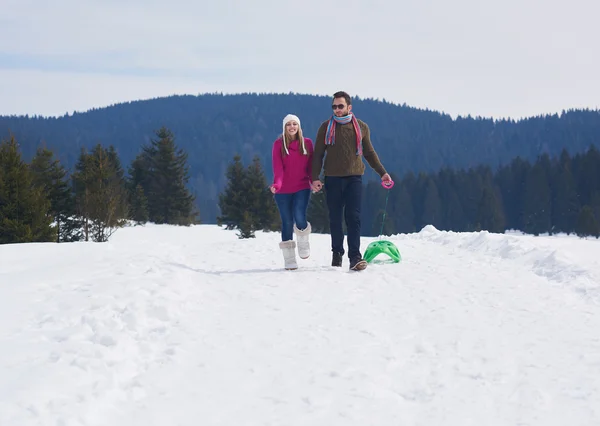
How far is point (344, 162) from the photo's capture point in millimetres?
7797

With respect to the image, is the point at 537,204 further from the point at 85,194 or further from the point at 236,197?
the point at 85,194

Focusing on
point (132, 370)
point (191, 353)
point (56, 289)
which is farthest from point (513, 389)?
point (56, 289)

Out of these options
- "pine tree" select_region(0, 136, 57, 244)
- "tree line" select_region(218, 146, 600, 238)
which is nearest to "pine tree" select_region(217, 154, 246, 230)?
"tree line" select_region(218, 146, 600, 238)

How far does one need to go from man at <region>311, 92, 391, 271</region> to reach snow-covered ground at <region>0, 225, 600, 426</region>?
2.37 feet

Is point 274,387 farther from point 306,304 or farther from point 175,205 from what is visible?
point 175,205

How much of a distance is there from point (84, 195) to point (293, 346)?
102 feet

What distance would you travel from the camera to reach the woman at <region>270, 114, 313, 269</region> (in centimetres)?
775

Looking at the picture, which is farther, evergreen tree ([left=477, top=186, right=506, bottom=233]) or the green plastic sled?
evergreen tree ([left=477, top=186, right=506, bottom=233])

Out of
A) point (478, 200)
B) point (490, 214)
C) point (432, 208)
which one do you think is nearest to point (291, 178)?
point (490, 214)

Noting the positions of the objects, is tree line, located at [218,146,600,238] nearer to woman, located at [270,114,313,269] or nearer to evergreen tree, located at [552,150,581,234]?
evergreen tree, located at [552,150,581,234]

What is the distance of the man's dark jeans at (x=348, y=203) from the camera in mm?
7871

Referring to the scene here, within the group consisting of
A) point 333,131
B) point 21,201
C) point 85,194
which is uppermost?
point 333,131

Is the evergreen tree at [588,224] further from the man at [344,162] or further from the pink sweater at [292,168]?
the pink sweater at [292,168]

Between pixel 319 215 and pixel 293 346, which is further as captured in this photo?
pixel 319 215
